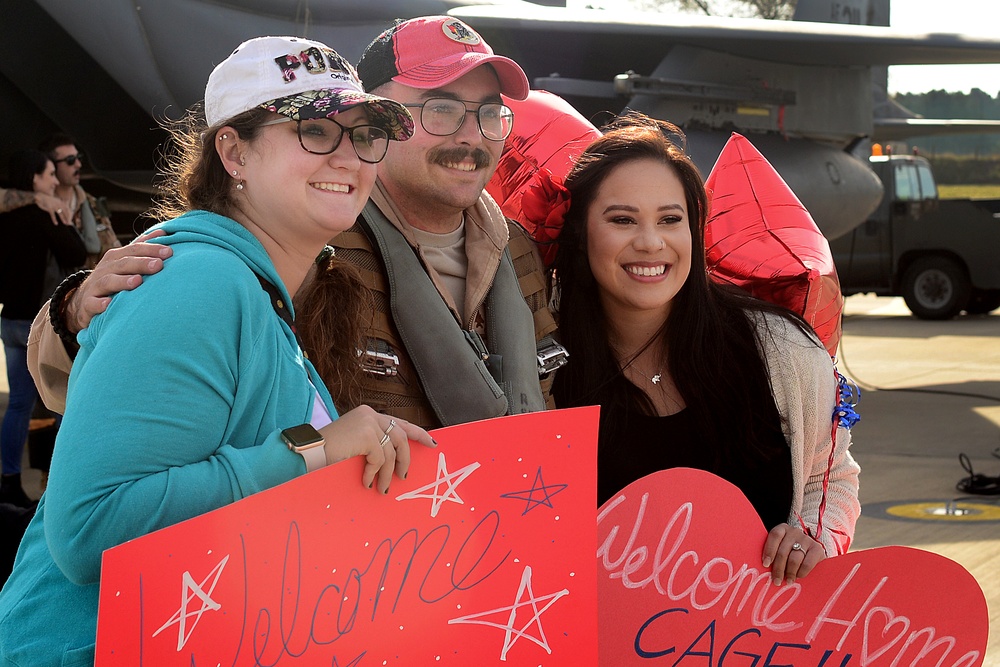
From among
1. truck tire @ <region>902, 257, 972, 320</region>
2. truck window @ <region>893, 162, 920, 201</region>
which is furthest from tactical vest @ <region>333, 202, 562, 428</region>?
truck tire @ <region>902, 257, 972, 320</region>

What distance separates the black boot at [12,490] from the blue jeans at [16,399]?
0.12 feet

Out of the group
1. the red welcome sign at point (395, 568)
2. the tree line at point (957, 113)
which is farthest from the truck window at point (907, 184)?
the tree line at point (957, 113)

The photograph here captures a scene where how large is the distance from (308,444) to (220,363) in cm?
15

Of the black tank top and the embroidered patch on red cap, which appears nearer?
the embroidered patch on red cap

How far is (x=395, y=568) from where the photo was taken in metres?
1.43

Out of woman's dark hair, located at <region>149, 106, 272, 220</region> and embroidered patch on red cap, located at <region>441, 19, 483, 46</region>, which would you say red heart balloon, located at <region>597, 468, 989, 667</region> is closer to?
woman's dark hair, located at <region>149, 106, 272, 220</region>

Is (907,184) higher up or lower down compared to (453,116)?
lower down

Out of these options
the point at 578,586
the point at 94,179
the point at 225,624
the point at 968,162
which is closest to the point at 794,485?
the point at 578,586

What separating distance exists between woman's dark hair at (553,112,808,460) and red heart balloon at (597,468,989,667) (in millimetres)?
368

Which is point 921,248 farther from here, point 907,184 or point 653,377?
point 653,377

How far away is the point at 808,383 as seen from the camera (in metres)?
2.25

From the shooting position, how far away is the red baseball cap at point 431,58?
2096mm

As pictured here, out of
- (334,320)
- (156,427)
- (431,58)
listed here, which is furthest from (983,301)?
(156,427)

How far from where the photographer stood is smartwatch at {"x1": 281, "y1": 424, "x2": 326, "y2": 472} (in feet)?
4.33
